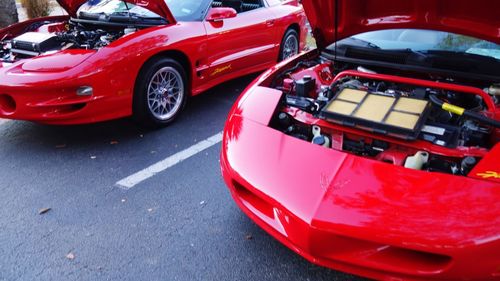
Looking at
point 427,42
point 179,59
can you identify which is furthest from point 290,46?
point 427,42

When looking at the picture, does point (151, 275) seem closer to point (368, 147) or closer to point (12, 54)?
point (368, 147)

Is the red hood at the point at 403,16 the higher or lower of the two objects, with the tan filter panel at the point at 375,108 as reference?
higher

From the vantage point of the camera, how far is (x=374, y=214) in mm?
1753

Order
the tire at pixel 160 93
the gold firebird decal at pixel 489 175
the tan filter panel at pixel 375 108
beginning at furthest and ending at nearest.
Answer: the tire at pixel 160 93, the tan filter panel at pixel 375 108, the gold firebird decal at pixel 489 175

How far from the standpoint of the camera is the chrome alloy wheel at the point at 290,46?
18.9 ft

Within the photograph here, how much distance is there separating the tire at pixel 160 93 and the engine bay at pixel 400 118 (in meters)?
1.63

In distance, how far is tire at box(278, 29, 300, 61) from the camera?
5672 millimetres

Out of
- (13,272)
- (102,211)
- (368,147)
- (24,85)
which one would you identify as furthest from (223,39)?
(13,272)

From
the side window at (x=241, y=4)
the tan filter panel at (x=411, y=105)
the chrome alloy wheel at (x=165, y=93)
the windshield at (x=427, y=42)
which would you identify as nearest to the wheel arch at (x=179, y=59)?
the chrome alloy wheel at (x=165, y=93)

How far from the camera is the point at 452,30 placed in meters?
2.55

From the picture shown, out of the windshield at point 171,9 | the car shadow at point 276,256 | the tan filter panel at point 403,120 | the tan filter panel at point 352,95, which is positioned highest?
the windshield at point 171,9

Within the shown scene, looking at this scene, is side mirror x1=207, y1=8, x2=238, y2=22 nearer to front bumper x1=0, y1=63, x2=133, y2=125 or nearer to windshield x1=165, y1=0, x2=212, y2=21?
windshield x1=165, y1=0, x2=212, y2=21

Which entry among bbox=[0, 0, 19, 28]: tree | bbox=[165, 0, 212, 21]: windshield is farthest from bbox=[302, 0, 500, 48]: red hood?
bbox=[0, 0, 19, 28]: tree

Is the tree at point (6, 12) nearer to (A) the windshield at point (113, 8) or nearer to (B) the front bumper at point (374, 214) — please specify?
(A) the windshield at point (113, 8)
